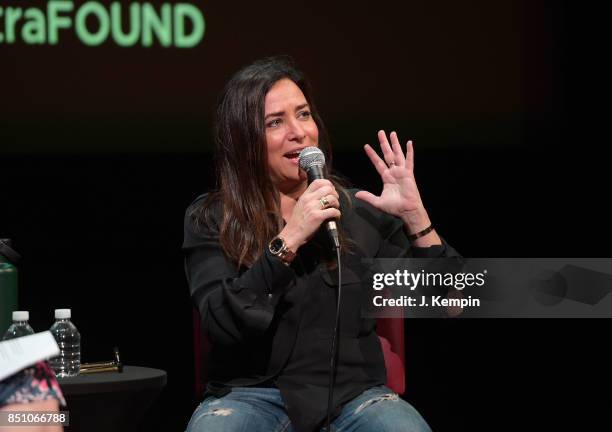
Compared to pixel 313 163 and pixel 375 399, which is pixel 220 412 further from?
pixel 313 163

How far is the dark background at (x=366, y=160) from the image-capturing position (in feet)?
12.9

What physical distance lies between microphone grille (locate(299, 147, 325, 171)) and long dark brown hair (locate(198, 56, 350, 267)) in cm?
20

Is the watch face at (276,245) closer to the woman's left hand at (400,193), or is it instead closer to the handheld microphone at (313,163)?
the handheld microphone at (313,163)

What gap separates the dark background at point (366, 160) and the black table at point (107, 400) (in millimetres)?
1384

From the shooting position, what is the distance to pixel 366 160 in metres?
4.09

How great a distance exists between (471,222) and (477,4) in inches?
38.3

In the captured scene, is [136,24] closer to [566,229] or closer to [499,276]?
[499,276]

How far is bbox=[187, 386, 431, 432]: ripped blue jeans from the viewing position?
213 centimetres

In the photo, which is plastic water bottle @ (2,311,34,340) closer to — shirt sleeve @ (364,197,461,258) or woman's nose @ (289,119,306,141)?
woman's nose @ (289,119,306,141)

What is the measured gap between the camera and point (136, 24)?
3.96 metres

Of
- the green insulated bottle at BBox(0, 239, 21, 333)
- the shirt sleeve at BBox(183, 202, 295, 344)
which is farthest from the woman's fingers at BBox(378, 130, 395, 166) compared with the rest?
the green insulated bottle at BBox(0, 239, 21, 333)

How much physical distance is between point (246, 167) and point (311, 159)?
273 mm

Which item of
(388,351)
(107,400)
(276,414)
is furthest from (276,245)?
(107,400)

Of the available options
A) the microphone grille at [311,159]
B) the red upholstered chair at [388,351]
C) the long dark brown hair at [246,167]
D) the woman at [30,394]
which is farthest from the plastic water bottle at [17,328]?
the woman at [30,394]
